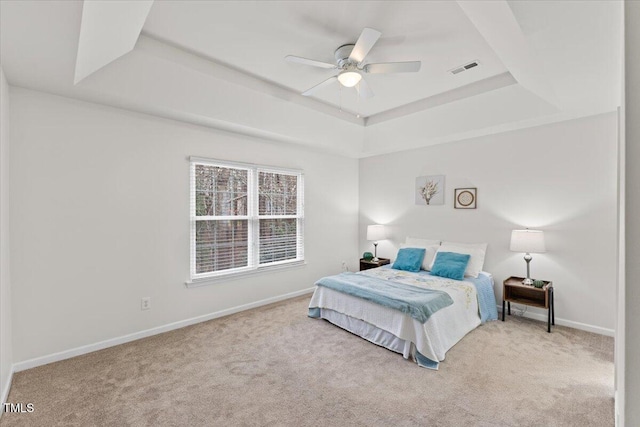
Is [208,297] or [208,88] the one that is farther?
[208,297]

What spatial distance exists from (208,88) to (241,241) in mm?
1993

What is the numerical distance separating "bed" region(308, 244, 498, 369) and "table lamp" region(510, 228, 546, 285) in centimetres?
55

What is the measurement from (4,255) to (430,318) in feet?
11.9

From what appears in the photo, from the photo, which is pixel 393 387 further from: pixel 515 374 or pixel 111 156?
pixel 111 156

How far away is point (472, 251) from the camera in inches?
160

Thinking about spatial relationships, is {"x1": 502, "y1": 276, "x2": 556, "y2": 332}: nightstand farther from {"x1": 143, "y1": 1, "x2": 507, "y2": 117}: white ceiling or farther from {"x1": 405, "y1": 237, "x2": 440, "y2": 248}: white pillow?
{"x1": 143, "y1": 1, "x2": 507, "y2": 117}: white ceiling

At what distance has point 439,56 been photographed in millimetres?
2900

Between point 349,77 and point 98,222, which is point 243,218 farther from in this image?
point 349,77

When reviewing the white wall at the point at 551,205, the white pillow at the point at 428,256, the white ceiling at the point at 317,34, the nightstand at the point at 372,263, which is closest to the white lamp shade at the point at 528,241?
the white wall at the point at 551,205

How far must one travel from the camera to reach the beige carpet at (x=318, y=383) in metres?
2.05

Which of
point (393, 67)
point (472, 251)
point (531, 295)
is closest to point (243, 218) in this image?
point (393, 67)

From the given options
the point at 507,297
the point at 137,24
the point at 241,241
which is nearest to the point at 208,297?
the point at 241,241

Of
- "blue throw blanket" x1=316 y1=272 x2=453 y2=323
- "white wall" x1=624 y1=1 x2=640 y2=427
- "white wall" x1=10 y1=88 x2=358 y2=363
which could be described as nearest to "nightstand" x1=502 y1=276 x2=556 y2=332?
"blue throw blanket" x1=316 y1=272 x2=453 y2=323

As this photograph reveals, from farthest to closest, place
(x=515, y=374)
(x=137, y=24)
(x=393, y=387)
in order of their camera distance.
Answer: (x=515, y=374), (x=393, y=387), (x=137, y=24)
